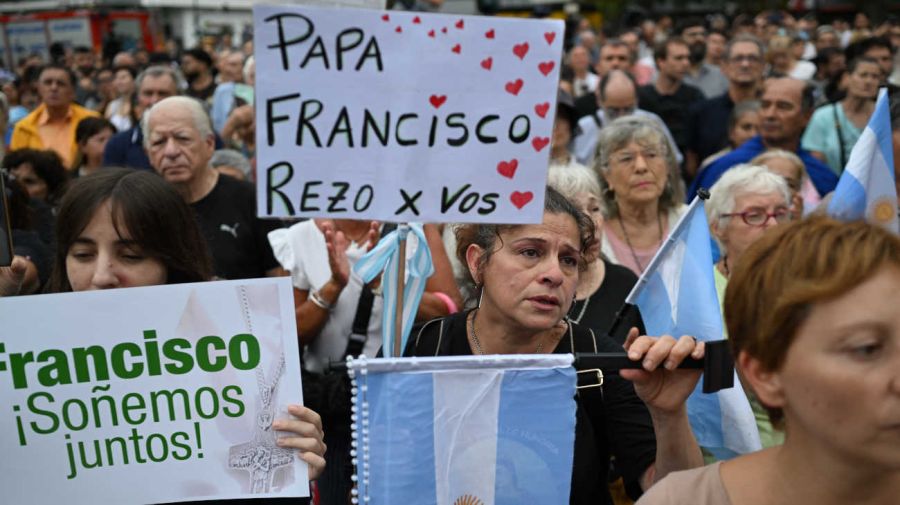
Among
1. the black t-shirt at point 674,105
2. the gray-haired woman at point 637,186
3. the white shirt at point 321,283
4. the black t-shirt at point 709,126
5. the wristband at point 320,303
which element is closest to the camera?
the wristband at point 320,303

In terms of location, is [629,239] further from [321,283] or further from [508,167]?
[508,167]

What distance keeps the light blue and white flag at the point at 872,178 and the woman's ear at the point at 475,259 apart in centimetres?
110

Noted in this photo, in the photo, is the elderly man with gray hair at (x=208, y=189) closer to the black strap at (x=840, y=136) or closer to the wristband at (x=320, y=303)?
the wristband at (x=320, y=303)

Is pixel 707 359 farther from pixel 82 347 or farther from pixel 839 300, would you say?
pixel 82 347

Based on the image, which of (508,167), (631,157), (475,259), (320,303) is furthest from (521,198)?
(631,157)

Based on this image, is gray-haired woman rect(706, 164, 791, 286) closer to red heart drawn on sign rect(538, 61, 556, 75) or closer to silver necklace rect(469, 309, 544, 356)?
silver necklace rect(469, 309, 544, 356)

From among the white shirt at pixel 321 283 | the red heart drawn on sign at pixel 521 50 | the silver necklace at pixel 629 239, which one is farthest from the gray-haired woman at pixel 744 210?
the red heart drawn on sign at pixel 521 50

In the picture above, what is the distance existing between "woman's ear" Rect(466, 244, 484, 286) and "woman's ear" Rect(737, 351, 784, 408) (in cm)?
130

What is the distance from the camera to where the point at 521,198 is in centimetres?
292

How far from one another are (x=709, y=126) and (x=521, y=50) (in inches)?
249

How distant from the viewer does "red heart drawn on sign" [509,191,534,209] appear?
2.91 meters

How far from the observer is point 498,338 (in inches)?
124

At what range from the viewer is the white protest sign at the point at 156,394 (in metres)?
2.63

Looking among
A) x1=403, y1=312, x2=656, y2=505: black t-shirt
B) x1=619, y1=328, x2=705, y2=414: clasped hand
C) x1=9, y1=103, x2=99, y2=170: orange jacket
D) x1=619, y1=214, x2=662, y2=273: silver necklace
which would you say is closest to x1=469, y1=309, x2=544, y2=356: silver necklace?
x1=403, y1=312, x2=656, y2=505: black t-shirt
